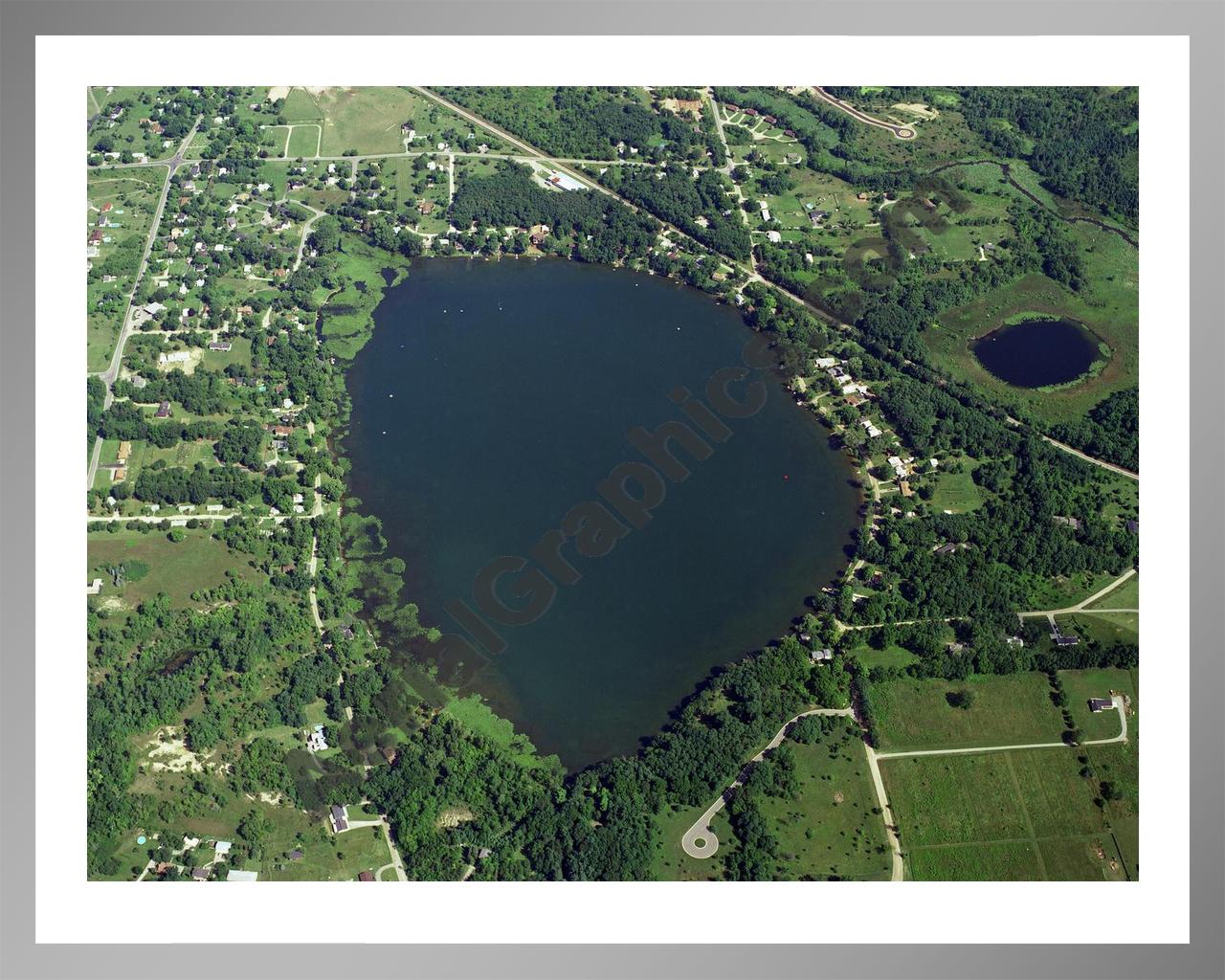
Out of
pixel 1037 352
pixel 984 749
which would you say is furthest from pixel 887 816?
pixel 1037 352

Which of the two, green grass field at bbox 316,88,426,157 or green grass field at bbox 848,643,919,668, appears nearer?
green grass field at bbox 848,643,919,668

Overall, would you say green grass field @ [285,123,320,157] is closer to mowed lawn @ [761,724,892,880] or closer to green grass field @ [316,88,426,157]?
green grass field @ [316,88,426,157]

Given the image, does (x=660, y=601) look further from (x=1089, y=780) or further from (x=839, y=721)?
(x=1089, y=780)

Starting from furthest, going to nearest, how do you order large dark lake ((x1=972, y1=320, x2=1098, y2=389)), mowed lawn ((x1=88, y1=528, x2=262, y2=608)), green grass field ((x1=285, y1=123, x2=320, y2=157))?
green grass field ((x1=285, y1=123, x2=320, y2=157))
large dark lake ((x1=972, y1=320, x2=1098, y2=389))
mowed lawn ((x1=88, y1=528, x2=262, y2=608))

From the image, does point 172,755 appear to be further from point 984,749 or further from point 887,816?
point 984,749

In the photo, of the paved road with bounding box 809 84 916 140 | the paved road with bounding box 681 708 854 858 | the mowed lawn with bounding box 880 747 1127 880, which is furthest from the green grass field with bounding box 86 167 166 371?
the mowed lawn with bounding box 880 747 1127 880
